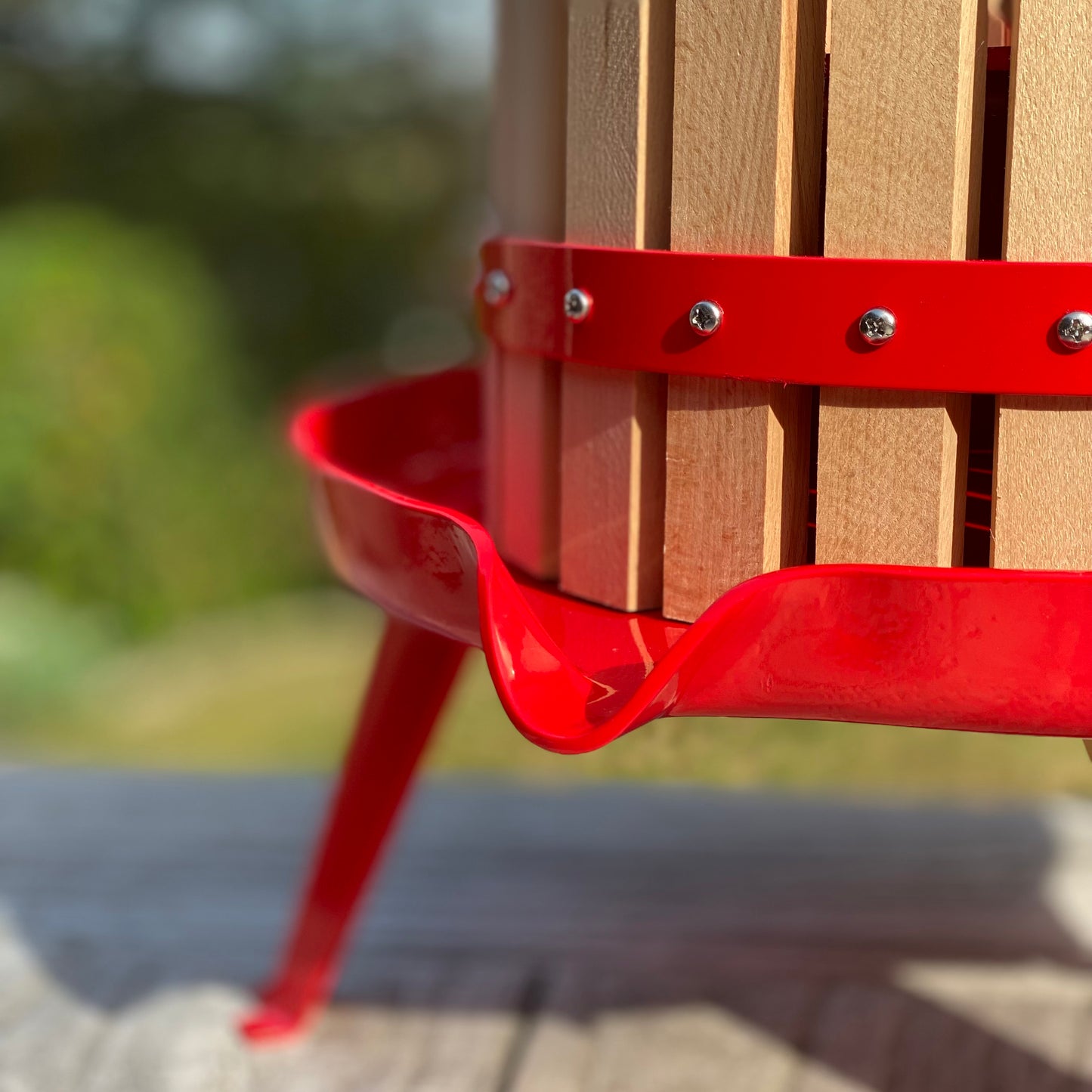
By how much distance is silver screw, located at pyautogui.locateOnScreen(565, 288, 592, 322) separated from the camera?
2.84ft

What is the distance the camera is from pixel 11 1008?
53.1 inches

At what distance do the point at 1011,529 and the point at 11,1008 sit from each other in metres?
1.03

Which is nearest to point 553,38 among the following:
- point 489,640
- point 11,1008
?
point 489,640

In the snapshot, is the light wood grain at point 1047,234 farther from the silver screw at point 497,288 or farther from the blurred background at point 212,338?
the blurred background at point 212,338

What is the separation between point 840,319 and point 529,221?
296 mm

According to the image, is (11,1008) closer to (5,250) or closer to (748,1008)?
(748,1008)

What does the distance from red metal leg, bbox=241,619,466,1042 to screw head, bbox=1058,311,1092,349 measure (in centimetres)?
62

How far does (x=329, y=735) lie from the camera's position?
3.48 meters

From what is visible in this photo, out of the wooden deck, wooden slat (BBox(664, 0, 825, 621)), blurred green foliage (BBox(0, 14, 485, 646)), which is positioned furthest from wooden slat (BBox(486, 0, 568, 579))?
blurred green foliage (BBox(0, 14, 485, 646))

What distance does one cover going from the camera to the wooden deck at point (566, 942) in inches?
49.5

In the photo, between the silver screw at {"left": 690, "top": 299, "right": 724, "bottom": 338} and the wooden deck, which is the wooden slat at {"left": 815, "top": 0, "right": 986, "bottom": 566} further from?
the wooden deck

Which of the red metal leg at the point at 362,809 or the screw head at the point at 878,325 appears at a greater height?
the screw head at the point at 878,325

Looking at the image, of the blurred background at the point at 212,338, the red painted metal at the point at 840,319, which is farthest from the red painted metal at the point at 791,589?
the blurred background at the point at 212,338

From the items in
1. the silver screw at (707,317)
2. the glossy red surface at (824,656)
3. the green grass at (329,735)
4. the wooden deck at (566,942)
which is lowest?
the green grass at (329,735)
